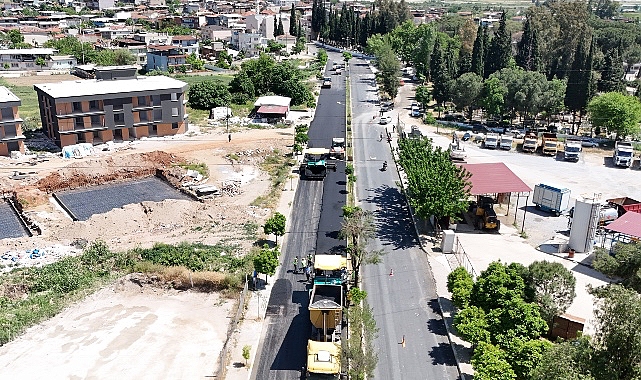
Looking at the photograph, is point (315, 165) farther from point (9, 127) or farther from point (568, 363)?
point (568, 363)

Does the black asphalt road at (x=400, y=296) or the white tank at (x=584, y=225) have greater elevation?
the white tank at (x=584, y=225)

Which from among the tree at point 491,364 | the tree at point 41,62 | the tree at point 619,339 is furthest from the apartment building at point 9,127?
the tree at point 619,339

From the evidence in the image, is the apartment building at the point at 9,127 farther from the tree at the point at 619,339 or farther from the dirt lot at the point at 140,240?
the tree at the point at 619,339

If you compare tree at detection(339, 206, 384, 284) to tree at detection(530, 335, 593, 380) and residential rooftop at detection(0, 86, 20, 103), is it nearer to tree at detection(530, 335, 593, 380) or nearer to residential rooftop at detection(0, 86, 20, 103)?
tree at detection(530, 335, 593, 380)

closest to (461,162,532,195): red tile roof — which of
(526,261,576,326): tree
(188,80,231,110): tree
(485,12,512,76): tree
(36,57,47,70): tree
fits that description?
(526,261,576,326): tree

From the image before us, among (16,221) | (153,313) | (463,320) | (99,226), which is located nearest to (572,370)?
(463,320)

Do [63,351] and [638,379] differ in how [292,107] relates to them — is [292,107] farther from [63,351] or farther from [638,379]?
[638,379]
